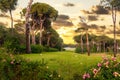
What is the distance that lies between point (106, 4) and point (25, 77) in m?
40.8

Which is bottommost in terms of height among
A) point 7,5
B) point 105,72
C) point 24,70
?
point 24,70

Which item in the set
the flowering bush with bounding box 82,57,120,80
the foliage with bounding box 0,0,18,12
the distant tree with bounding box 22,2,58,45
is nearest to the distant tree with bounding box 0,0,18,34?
the foliage with bounding box 0,0,18,12

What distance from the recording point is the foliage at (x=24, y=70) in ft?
52.5

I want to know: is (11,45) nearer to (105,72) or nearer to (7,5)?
(105,72)

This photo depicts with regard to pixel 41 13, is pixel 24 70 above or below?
below

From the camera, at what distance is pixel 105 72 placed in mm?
14688

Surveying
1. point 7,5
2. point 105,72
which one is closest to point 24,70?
point 105,72

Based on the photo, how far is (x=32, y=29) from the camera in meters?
79.2

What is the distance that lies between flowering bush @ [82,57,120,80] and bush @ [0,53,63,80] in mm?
2040

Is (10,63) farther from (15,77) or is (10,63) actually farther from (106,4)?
(106,4)

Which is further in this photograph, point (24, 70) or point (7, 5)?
point (7, 5)

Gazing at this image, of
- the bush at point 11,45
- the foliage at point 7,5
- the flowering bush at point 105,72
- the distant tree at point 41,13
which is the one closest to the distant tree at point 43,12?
the distant tree at point 41,13

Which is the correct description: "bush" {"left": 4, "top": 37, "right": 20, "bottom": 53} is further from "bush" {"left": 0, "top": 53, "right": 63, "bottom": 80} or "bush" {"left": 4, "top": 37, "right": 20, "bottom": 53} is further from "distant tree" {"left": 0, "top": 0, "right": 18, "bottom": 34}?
"distant tree" {"left": 0, "top": 0, "right": 18, "bottom": 34}

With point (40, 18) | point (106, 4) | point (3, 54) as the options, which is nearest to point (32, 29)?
point (40, 18)
